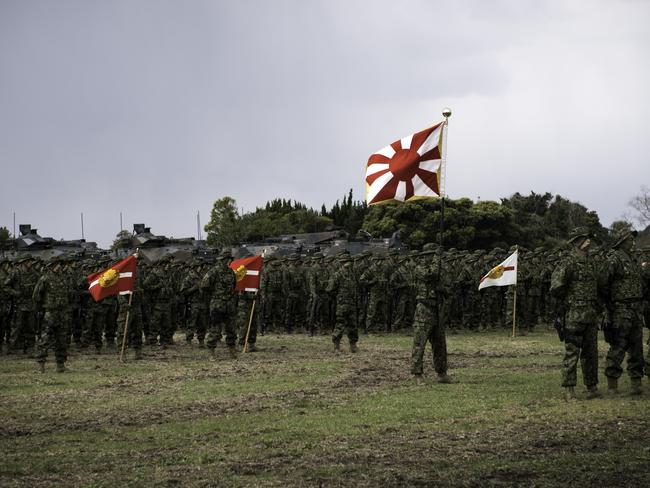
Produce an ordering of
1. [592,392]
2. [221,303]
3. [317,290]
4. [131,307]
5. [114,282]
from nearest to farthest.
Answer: [592,392] < [114,282] < [221,303] < [131,307] < [317,290]

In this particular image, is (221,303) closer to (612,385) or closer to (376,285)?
(376,285)

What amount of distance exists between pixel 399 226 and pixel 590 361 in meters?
44.4

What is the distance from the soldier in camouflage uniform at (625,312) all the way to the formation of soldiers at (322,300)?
2 centimetres

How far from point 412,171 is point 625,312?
4.11 metres

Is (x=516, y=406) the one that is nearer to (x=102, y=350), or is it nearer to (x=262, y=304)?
(x=102, y=350)

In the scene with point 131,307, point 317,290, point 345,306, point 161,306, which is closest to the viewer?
point 131,307

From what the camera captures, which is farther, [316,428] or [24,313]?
[24,313]

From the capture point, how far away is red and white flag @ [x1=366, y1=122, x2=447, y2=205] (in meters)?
14.3

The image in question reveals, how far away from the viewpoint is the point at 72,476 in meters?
8.73

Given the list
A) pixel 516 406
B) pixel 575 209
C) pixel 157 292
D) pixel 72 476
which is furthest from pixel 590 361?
pixel 575 209

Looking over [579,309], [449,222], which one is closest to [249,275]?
[579,309]

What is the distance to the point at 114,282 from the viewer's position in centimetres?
1966

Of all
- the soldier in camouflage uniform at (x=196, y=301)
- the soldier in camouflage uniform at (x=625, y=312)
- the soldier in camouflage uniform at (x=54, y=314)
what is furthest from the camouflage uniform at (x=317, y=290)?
the soldier in camouflage uniform at (x=625, y=312)

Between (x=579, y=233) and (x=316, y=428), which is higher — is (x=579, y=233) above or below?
above
